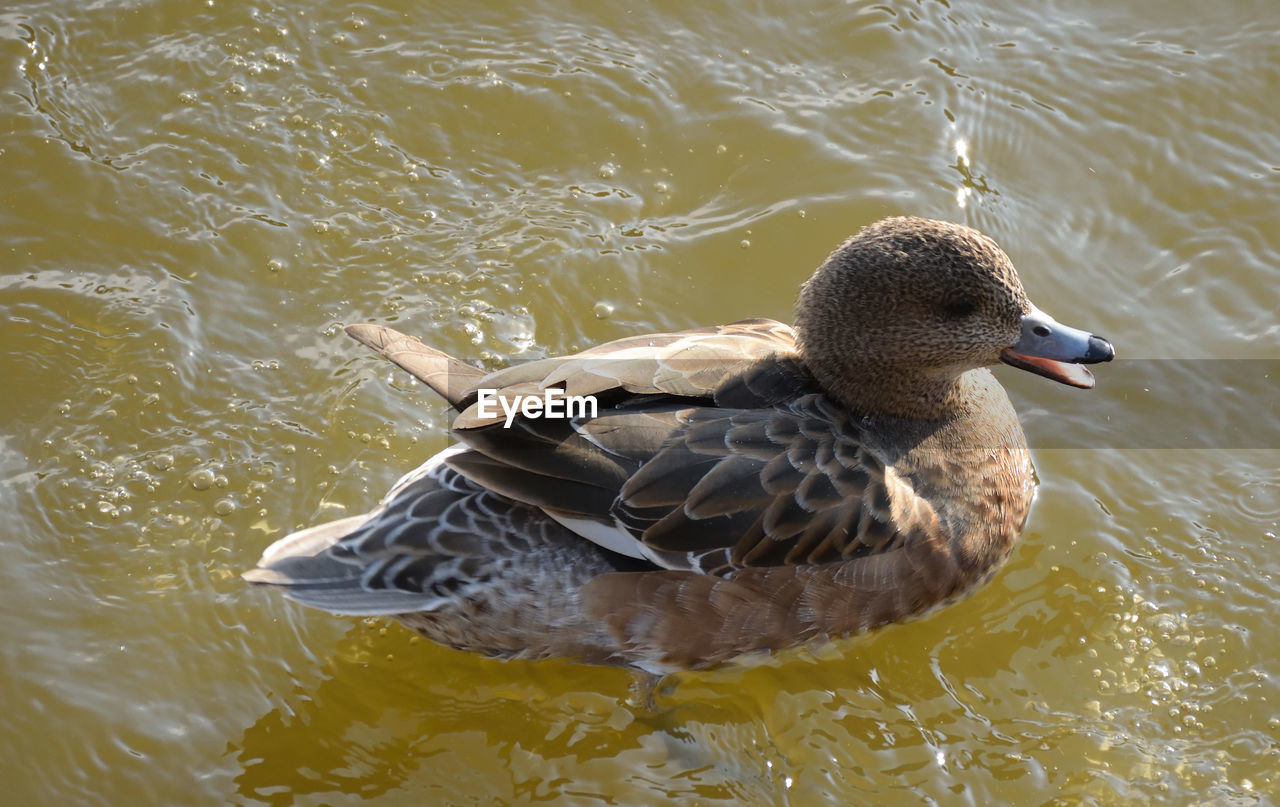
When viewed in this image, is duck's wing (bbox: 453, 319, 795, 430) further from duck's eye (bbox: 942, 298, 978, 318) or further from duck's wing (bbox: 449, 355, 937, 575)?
duck's eye (bbox: 942, 298, 978, 318)

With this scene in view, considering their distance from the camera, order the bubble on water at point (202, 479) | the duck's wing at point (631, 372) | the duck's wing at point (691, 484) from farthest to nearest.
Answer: the bubble on water at point (202, 479) < the duck's wing at point (631, 372) < the duck's wing at point (691, 484)

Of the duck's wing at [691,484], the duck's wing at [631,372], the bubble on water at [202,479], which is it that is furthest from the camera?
the bubble on water at [202,479]

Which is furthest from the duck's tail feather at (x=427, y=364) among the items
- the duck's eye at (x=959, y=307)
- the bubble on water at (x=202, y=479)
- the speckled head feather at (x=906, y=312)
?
the duck's eye at (x=959, y=307)

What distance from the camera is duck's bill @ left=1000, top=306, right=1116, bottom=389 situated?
4.32 m

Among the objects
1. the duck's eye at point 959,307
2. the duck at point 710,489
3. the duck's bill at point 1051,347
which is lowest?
the duck at point 710,489

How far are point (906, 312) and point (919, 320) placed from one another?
53mm

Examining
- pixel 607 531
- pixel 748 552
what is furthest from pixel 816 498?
pixel 607 531

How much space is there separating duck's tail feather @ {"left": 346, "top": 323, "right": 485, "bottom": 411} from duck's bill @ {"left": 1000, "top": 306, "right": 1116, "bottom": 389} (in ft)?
6.18

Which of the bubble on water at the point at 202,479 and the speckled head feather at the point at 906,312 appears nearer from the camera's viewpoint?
the speckled head feather at the point at 906,312

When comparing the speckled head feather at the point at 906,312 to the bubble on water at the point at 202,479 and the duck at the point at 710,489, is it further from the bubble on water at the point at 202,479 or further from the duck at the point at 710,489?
the bubble on water at the point at 202,479

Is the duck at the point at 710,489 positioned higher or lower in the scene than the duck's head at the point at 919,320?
lower

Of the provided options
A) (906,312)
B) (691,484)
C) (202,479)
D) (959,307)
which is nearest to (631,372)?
(691,484)

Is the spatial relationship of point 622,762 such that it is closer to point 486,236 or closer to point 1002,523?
point 1002,523

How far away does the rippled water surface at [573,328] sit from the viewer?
429cm
